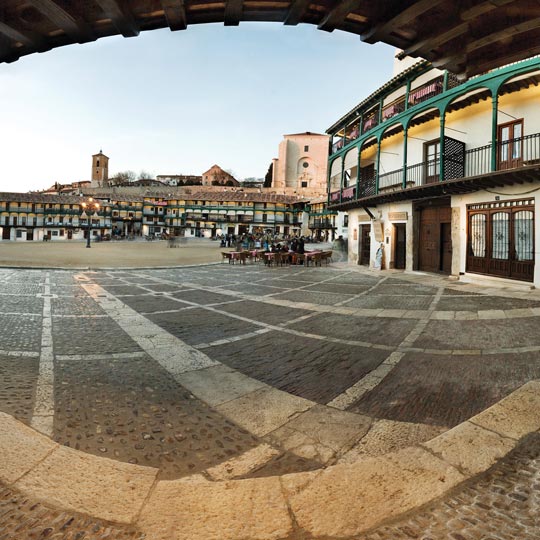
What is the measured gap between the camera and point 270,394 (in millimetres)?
3461

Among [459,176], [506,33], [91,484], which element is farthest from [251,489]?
[459,176]

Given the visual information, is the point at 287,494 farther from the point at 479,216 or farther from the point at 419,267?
the point at 419,267

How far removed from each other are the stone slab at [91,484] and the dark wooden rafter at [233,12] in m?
3.44

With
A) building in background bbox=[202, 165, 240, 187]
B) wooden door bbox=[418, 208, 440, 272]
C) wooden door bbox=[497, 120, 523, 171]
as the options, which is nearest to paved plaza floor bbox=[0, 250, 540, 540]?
wooden door bbox=[497, 120, 523, 171]

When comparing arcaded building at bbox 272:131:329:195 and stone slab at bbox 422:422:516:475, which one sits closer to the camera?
stone slab at bbox 422:422:516:475

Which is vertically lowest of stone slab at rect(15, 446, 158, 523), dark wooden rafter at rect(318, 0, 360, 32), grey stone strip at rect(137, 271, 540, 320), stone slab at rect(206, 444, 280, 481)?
stone slab at rect(206, 444, 280, 481)

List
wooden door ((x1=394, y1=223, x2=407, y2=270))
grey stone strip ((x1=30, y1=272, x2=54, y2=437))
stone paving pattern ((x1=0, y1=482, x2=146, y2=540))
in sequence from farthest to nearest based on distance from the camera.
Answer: wooden door ((x1=394, y1=223, x2=407, y2=270)) → grey stone strip ((x1=30, y1=272, x2=54, y2=437)) → stone paving pattern ((x1=0, y1=482, x2=146, y2=540))

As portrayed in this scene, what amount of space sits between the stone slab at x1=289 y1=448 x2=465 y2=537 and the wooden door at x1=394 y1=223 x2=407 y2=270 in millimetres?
16439

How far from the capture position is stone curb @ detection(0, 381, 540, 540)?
1676mm

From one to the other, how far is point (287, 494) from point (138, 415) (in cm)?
174

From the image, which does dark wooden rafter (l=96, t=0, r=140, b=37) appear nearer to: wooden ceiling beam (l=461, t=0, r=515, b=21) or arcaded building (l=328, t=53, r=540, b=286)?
wooden ceiling beam (l=461, t=0, r=515, b=21)

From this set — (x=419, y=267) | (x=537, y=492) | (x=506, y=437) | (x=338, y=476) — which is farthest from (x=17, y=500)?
(x=419, y=267)

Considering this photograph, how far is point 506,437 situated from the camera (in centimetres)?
240

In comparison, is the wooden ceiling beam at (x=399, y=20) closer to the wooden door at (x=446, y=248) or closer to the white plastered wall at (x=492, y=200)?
the white plastered wall at (x=492, y=200)
